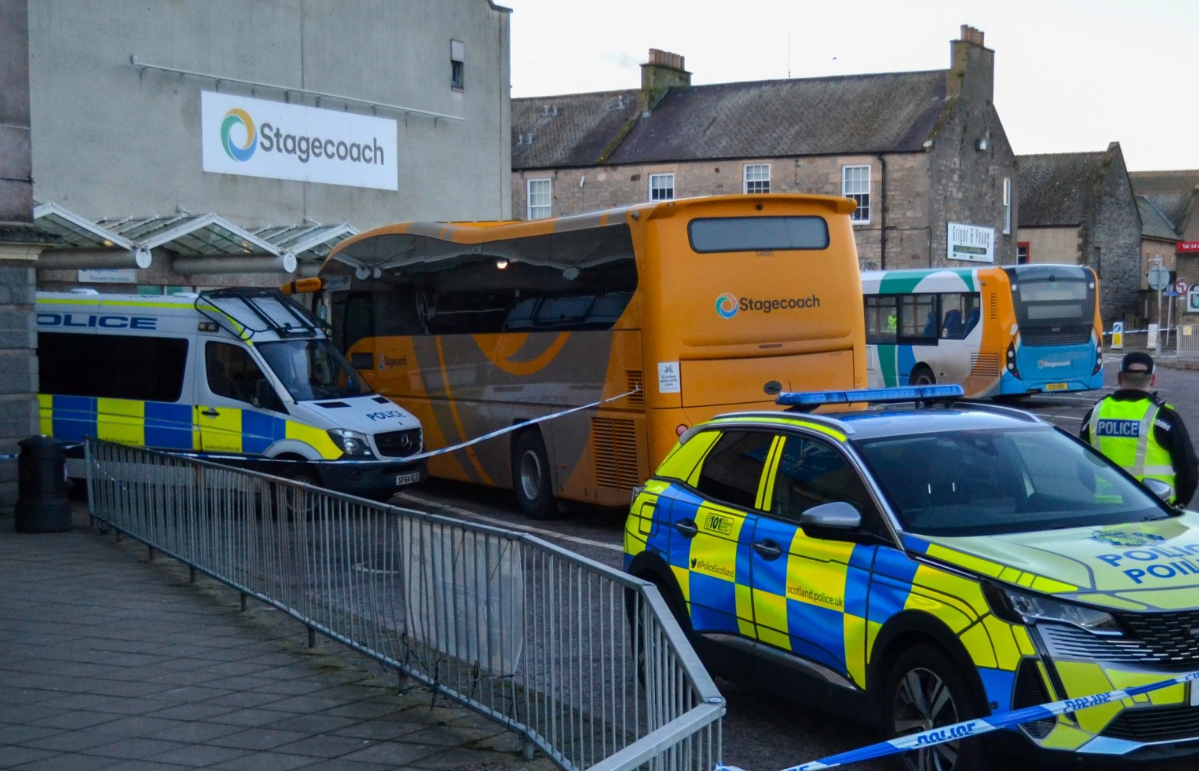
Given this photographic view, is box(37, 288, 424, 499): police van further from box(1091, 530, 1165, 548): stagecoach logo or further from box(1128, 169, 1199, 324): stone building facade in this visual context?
box(1128, 169, 1199, 324): stone building facade

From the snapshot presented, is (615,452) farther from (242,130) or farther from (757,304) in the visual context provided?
(242,130)

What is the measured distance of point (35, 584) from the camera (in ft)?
35.6

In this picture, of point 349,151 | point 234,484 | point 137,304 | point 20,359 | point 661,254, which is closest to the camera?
point 234,484

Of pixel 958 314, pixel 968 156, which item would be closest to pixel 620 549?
pixel 958 314

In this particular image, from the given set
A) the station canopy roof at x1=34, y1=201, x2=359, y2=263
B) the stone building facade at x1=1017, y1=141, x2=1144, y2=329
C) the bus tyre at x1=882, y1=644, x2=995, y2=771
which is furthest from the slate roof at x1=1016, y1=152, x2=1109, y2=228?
the bus tyre at x1=882, y1=644, x2=995, y2=771

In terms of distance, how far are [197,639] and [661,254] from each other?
611 centimetres

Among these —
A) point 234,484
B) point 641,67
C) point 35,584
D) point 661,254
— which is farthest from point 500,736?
point 641,67

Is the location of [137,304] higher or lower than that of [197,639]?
higher

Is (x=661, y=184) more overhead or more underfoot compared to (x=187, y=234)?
more overhead

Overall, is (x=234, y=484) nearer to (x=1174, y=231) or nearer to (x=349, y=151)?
(x=349, y=151)

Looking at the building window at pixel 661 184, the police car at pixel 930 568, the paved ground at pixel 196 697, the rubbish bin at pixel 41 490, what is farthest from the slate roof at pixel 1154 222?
the police car at pixel 930 568

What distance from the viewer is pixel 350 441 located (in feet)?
49.4

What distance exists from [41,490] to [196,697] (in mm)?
7190

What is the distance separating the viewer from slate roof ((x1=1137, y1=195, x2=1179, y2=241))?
76312 mm
